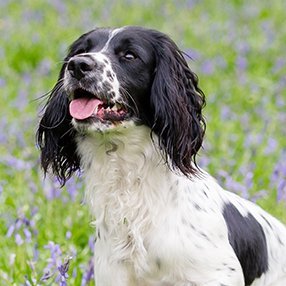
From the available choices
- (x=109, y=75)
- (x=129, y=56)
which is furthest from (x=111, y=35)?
(x=109, y=75)

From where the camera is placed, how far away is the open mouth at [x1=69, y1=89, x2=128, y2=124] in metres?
4.43

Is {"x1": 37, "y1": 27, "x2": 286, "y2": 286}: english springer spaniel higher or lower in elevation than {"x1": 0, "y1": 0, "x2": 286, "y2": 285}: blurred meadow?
higher

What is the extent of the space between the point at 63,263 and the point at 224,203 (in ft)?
2.75

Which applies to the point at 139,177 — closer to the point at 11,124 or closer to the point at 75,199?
the point at 75,199

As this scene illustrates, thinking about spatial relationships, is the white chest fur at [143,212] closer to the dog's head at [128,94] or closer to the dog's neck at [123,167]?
the dog's neck at [123,167]

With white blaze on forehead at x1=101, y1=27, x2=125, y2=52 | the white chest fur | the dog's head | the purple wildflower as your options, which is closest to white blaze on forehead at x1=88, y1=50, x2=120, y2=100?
the dog's head

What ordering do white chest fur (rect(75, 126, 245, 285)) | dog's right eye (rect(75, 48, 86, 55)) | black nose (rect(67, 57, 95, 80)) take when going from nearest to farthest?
black nose (rect(67, 57, 95, 80))
white chest fur (rect(75, 126, 245, 285))
dog's right eye (rect(75, 48, 86, 55))

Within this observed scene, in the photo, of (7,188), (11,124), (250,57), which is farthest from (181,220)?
(250,57)

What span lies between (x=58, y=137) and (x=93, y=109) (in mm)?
467

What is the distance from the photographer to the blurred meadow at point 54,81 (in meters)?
5.80

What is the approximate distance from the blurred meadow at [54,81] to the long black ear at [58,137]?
18.7 inches

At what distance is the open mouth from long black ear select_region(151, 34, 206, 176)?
0.61 feet

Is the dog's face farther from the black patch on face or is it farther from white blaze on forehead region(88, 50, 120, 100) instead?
the black patch on face

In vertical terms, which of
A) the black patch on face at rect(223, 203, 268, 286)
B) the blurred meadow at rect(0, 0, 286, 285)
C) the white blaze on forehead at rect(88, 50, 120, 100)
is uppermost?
the white blaze on forehead at rect(88, 50, 120, 100)
